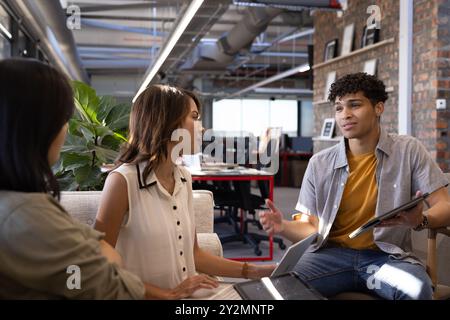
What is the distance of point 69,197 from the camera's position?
199 cm

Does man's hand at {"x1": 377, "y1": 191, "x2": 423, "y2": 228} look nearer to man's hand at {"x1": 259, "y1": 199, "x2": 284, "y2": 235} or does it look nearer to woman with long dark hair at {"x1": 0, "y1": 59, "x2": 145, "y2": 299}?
man's hand at {"x1": 259, "y1": 199, "x2": 284, "y2": 235}

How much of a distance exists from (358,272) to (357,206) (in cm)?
27

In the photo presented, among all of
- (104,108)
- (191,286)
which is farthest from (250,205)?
(191,286)

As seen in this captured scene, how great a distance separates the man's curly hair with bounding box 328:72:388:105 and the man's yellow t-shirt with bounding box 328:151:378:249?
0.88 feet

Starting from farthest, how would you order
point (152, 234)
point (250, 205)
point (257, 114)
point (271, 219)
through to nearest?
point (257, 114) → point (250, 205) → point (271, 219) → point (152, 234)

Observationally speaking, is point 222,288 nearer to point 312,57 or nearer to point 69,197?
point 69,197

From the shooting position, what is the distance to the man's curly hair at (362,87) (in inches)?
80.8

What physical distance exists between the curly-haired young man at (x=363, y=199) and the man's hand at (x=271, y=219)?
4.8 inches

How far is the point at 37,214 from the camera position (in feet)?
2.65

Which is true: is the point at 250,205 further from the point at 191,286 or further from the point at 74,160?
the point at 191,286

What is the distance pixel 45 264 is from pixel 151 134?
666 millimetres

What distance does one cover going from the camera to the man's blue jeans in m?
1.74

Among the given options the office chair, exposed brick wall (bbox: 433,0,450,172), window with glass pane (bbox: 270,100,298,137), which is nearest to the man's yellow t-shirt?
the office chair
